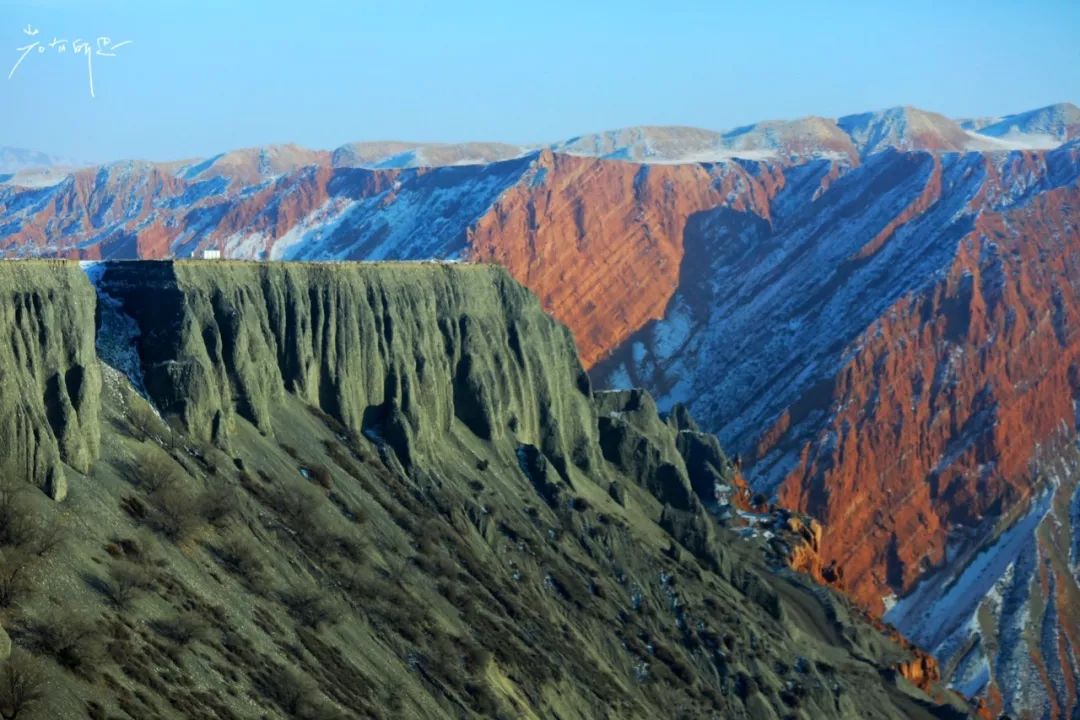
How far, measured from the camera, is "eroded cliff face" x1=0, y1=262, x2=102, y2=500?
2415 inches

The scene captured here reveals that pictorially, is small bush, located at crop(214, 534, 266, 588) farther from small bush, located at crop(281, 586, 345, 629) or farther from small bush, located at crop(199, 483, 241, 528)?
small bush, located at crop(281, 586, 345, 629)

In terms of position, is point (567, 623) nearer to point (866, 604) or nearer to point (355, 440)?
point (355, 440)

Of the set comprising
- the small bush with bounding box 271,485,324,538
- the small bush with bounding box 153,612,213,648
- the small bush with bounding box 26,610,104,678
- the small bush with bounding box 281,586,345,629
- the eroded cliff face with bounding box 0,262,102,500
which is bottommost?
the small bush with bounding box 281,586,345,629

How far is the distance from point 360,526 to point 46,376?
20.4m

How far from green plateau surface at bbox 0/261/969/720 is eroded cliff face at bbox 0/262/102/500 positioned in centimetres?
12

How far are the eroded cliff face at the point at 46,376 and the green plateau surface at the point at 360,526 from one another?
0.12m

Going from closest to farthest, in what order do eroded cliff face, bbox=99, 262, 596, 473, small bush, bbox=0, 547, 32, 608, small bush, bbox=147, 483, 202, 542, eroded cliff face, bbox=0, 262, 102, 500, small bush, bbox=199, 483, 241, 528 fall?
1. small bush, bbox=0, 547, 32, 608
2. eroded cliff face, bbox=0, 262, 102, 500
3. small bush, bbox=147, 483, 202, 542
4. small bush, bbox=199, 483, 241, 528
5. eroded cliff face, bbox=99, 262, 596, 473

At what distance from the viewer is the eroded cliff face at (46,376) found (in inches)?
2415

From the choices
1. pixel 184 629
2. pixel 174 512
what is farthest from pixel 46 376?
pixel 184 629

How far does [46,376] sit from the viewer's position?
67438 mm

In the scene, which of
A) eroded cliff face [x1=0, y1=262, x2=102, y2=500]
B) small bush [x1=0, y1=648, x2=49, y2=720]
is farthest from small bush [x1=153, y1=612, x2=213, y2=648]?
small bush [x1=0, y1=648, x2=49, y2=720]

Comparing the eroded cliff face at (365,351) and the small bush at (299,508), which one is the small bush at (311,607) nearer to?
the small bush at (299,508)

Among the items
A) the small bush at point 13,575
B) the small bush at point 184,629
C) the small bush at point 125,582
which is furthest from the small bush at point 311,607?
the small bush at point 13,575

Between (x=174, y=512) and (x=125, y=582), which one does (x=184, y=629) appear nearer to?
(x=125, y=582)
